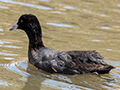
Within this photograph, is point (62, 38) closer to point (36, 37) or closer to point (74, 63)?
point (36, 37)

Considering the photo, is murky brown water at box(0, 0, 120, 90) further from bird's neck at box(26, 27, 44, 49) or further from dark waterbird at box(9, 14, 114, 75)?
bird's neck at box(26, 27, 44, 49)

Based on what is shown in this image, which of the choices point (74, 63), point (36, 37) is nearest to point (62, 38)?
point (36, 37)

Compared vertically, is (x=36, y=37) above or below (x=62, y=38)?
above

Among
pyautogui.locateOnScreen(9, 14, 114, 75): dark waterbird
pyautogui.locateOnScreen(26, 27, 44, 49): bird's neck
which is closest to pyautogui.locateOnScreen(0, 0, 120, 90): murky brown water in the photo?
pyautogui.locateOnScreen(9, 14, 114, 75): dark waterbird

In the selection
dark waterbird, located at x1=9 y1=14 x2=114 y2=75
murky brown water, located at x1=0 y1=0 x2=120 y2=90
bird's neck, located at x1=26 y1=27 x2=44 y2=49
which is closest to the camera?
murky brown water, located at x1=0 y1=0 x2=120 y2=90

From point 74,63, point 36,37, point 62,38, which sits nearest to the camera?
point 74,63

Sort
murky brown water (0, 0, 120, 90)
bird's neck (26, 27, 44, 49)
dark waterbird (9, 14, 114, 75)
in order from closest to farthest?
murky brown water (0, 0, 120, 90) < dark waterbird (9, 14, 114, 75) < bird's neck (26, 27, 44, 49)

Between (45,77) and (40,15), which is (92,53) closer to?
(45,77)

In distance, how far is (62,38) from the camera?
12.0 meters

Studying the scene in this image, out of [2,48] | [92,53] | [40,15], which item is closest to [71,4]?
[40,15]

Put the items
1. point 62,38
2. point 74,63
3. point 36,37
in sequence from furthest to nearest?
point 62,38
point 36,37
point 74,63

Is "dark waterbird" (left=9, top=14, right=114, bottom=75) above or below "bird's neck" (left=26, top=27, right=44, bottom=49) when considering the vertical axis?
below

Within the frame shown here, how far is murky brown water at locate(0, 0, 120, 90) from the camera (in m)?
7.93

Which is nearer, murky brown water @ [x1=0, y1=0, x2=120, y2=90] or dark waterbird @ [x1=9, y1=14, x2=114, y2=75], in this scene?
murky brown water @ [x1=0, y1=0, x2=120, y2=90]
